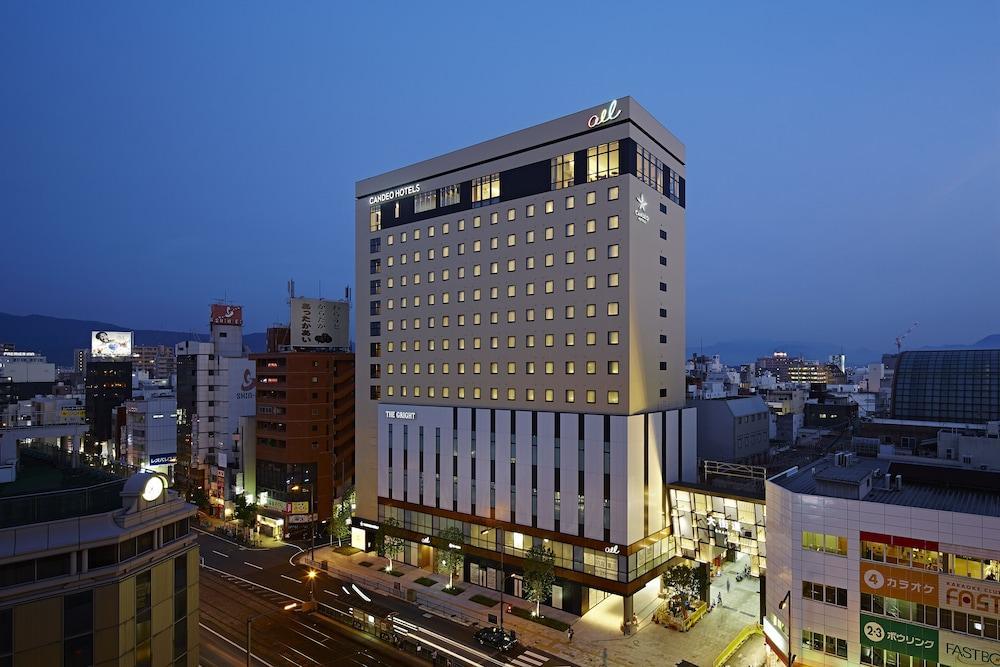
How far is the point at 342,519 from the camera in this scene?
77562mm

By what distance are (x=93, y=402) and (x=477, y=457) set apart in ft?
453

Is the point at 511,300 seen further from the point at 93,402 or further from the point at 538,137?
the point at 93,402

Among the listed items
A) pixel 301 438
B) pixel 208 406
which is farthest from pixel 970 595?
pixel 208 406

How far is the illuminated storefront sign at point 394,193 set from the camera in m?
74.3

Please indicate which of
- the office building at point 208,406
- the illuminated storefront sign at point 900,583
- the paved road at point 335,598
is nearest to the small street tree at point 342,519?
the paved road at point 335,598

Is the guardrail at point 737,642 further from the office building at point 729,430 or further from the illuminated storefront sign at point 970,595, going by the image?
the office building at point 729,430

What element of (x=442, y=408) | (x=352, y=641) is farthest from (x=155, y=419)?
(x=352, y=641)

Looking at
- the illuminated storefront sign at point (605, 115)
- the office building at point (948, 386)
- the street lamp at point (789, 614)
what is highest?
the illuminated storefront sign at point (605, 115)

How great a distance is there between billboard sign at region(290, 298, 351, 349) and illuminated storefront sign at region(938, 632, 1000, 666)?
87127 millimetres

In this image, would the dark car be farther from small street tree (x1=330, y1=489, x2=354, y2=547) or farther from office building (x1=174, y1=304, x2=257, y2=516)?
office building (x1=174, y1=304, x2=257, y2=516)

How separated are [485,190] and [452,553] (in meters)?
42.5

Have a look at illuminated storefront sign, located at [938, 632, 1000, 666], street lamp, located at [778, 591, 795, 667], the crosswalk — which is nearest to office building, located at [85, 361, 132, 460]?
the crosswalk

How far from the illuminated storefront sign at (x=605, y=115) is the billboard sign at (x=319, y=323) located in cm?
5636

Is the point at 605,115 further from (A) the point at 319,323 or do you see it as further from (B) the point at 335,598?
(A) the point at 319,323
